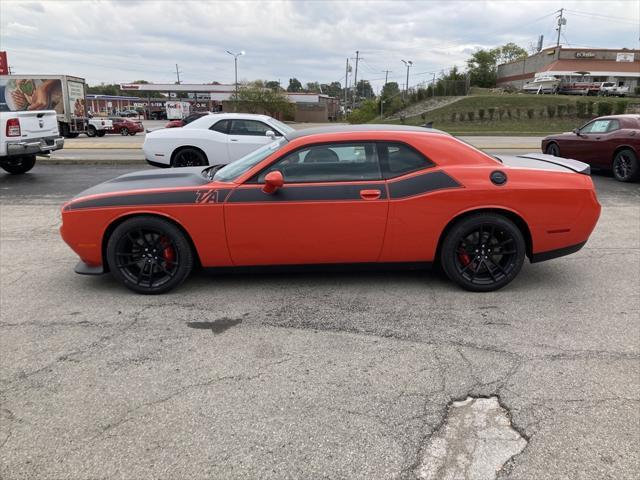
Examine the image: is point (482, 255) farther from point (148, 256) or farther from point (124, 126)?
point (124, 126)

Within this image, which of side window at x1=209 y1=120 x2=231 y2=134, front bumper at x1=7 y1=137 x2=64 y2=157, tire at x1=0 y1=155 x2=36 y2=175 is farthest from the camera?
tire at x1=0 y1=155 x2=36 y2=175

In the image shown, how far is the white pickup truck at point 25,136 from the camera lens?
33.8 feet

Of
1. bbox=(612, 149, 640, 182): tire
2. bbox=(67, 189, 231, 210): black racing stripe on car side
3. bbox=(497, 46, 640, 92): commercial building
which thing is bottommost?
bbox=(612, 149, 640, 182): tire

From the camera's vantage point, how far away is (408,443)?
8.39ft

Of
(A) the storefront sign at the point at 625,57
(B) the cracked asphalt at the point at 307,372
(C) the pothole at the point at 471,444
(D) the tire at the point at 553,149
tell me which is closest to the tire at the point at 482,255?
(B) the cracked asphalt at the point at 307,372

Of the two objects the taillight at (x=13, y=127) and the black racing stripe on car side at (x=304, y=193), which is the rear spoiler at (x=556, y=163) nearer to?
the black racing stripe on car side at (x=304, y=193)

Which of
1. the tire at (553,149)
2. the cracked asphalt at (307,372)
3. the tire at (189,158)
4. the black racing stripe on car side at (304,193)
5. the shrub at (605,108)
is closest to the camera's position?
the cracked asphalt at (307,372)

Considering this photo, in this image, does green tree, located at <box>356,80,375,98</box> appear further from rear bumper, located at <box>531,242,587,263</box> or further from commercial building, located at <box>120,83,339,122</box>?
rear bumper, located at <box>531,242,587,263</box>

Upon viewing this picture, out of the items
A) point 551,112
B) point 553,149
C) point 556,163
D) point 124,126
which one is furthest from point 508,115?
point 556,163

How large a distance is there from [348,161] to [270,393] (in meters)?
2.21

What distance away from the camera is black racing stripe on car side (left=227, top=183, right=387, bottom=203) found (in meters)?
4.30

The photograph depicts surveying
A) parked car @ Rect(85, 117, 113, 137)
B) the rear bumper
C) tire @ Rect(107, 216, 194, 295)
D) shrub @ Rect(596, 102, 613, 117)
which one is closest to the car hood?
tire @ Rect(107, 216, 194, 295)

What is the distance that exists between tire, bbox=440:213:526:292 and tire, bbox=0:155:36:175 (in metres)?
10.9

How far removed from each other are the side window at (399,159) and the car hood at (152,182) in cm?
158
